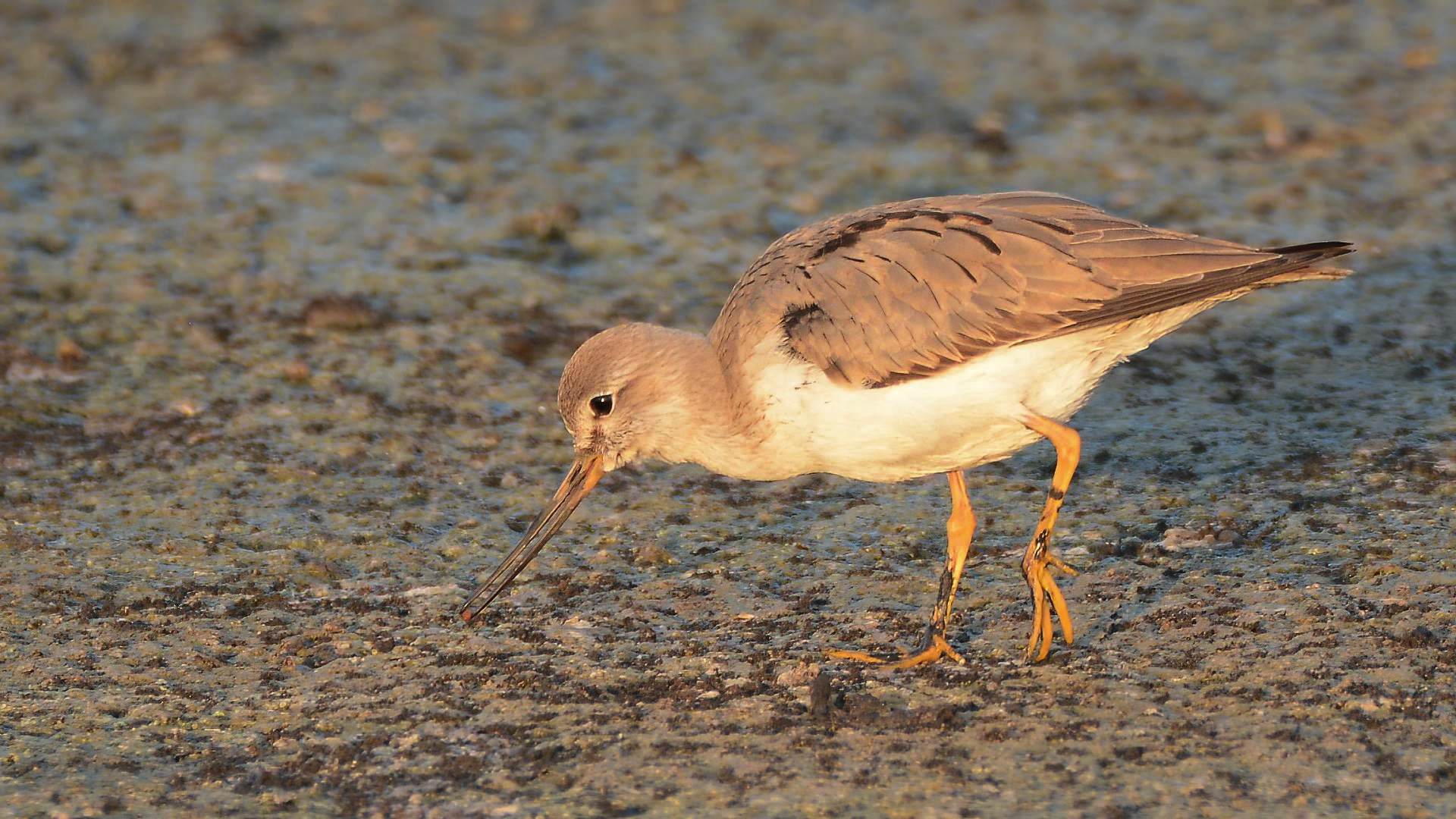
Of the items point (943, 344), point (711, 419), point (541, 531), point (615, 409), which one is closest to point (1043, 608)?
point (943, 344)

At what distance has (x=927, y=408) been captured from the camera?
206 inches

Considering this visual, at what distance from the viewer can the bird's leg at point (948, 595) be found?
5207 millimetres

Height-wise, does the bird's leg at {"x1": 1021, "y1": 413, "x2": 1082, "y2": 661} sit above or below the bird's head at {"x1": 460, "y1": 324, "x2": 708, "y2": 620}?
below

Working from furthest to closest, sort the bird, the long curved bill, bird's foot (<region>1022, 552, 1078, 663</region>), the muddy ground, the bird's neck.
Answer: the long curved bill
the bird's neck
the bird
bird's foot (<region>1022, 552, 1078, 663</region>)
the muddy ground

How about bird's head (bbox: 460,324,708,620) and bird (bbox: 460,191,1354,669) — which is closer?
bird (bbox: 460,191,1354,669)

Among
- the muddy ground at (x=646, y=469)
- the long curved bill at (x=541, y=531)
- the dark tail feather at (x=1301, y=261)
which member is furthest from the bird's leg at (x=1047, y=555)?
the long curved bill at (x=541, y=531)

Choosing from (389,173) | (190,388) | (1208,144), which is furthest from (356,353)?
(1208,144)

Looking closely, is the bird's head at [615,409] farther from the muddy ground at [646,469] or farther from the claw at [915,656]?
the claw at [915,656]

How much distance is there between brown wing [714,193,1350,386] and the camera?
530cm

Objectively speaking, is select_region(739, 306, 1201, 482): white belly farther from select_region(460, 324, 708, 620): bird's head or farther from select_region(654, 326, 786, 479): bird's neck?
select_region(460, 324, 708, 620): bird's head

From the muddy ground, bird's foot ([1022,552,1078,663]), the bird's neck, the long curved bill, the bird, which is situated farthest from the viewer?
the long curved bill

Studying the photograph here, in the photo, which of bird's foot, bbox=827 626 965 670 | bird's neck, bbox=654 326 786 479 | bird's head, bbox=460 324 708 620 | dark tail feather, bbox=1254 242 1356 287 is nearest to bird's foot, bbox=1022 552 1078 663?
bird's foot, bbox=827 626 965 670

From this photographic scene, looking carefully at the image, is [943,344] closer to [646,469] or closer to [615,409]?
[615,409]

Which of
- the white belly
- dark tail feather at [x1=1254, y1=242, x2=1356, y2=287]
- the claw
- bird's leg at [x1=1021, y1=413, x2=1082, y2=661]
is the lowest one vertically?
the claw
